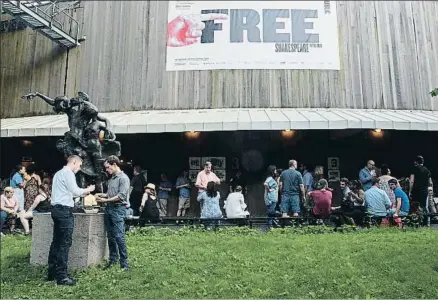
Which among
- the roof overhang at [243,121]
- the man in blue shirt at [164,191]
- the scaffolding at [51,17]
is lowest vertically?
the man in blue shirt at [164,191]

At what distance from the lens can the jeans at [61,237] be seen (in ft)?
22.0

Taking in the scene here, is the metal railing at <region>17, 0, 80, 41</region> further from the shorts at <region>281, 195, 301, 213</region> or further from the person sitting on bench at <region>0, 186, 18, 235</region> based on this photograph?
the shorts at <region>281, 195, 301, 213</region>

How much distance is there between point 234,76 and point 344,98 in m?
3.74

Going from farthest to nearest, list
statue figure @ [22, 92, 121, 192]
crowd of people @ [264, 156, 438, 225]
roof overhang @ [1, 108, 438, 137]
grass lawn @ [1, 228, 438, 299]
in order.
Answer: roof overhang @ [1, 108, 438, 137], crowd of people @ [264, 156, 438, 225], statue figure @ [22, 92, 121, 192], grass lawn @ [1, 228, 438, 299]

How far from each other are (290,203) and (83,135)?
18.3 ft

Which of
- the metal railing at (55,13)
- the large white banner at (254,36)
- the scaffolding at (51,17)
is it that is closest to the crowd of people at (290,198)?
the large white banner at (254,36)

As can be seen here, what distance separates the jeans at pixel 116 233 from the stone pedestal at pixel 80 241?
237 mm

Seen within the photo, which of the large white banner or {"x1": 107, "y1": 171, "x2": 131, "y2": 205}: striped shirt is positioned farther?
the large white banner

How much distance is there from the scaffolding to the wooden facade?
35cm

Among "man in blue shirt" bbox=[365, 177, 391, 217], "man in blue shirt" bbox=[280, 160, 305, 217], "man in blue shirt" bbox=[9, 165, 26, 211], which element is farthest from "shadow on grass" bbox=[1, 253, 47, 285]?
"man in blue shirt" bbox=[365, 177, 391, 217]

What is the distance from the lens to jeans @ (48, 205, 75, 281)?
671 centimetres

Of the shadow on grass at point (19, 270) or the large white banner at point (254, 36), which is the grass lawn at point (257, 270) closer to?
the shadow on grass at point (19, 270)

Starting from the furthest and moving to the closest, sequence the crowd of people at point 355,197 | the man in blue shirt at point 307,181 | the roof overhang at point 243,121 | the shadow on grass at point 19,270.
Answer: the man in blue shirt at point 307,181, the roof overhang at point 243,121, the crowd of people at point 355,197, the shadow on grass at point 19,270

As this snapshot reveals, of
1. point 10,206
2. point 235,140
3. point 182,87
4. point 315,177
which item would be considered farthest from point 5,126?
point 315,177
